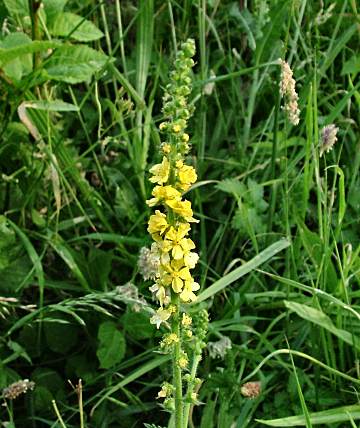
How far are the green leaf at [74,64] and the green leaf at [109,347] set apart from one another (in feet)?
2.21

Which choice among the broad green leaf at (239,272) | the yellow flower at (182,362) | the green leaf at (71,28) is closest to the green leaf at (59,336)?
the broad green leaf at (239,272)

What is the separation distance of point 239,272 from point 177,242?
73 cm

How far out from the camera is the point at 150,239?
7.60 feet

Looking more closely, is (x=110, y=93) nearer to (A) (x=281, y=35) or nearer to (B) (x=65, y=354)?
(A) (x=281, y=35)

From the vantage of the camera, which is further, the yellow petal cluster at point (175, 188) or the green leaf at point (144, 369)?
the green leaf at point (144, 369)

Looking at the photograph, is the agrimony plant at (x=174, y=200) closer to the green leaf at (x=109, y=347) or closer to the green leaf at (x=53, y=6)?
the green leaf at (x=109, y=347)

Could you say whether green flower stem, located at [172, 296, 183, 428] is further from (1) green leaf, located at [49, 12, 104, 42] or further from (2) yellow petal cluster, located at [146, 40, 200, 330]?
(1) green leaf, located at [49, 12, 104, 42]

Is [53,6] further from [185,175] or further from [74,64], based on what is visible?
[185,175]

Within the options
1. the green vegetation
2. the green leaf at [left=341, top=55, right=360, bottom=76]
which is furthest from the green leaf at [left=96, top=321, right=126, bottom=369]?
the green leaf at [left=341, top=55, right=360, bottom=76]

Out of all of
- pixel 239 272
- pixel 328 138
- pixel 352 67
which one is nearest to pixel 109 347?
pixel 239 272

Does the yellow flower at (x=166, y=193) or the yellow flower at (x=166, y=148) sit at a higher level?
the yellow flower at (x=166, y=148)

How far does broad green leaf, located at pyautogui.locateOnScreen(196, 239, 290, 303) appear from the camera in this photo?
2.05m

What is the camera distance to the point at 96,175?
260 cm

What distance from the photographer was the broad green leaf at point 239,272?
2049 mm
